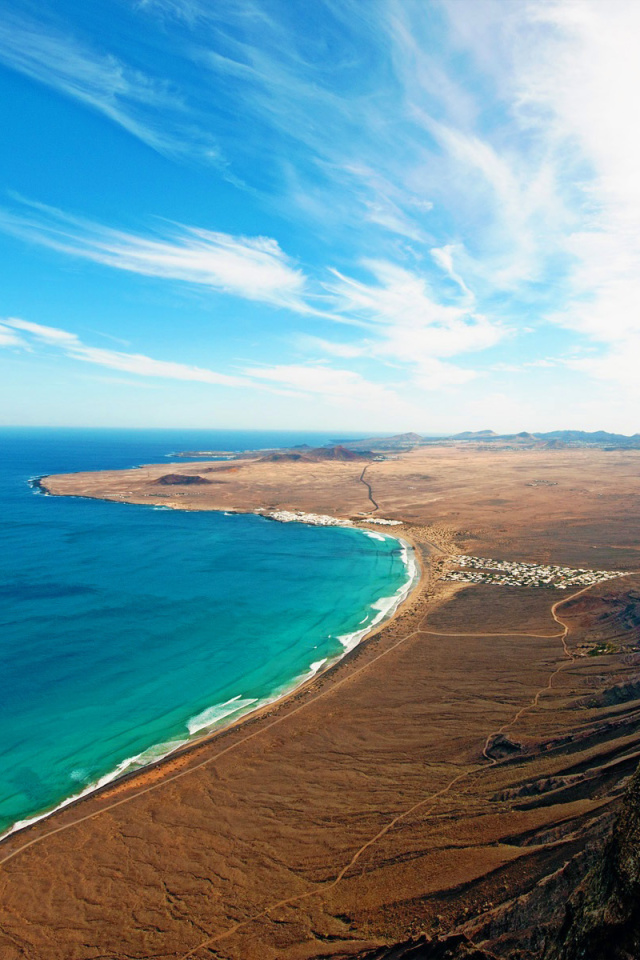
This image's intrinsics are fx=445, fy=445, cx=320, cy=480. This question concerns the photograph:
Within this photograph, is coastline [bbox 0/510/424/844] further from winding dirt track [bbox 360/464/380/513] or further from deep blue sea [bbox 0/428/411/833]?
winding dirt track [bbox 360/464/380/513]

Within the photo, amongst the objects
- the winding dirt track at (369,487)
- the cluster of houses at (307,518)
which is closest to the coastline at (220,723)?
the cluster of houses at (307,518)

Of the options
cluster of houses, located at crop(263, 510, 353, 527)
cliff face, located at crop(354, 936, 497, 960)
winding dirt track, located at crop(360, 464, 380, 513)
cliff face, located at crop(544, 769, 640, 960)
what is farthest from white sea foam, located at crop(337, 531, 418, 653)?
winding dirt track, located at crop(360, 464, 380, 513)

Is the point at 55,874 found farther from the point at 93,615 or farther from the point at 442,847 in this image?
the point at 93,615

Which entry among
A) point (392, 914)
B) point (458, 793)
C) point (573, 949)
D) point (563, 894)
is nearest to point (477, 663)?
point (458, 793)

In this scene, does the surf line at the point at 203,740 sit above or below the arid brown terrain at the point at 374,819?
below

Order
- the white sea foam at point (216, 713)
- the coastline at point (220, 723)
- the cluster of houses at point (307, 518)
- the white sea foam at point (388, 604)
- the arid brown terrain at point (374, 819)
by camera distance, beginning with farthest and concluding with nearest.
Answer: the cluster of houses at point (307, 518) < the white sea foam at point (388, 604) < the white sea foam at point (216, 713) < the coastline at point (220, 723) < the arid brown terrain at point (374, 819)

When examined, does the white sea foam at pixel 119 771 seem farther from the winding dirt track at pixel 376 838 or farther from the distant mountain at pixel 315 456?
the distant mountain at pixel 315 456
